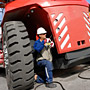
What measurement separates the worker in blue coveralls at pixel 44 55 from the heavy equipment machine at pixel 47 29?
15 cm

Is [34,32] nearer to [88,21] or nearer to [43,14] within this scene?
[43,14]

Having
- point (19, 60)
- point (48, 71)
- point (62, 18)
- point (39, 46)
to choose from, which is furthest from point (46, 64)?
point (62, 18)

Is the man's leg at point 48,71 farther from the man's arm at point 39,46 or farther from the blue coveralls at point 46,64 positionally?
the man's arm at point 39,46

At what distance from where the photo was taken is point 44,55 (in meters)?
3.04

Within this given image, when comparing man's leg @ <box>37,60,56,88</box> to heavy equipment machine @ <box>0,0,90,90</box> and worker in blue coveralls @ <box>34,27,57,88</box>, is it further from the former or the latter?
heavy equipment machine @ <box>0,0,90,90</box>

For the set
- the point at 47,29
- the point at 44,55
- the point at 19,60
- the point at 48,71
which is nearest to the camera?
the point at 19,60

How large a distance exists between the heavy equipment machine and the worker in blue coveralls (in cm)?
15

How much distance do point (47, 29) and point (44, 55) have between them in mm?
529

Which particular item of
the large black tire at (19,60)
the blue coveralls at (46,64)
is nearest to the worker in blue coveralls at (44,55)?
the blue coveralls at (46,64)

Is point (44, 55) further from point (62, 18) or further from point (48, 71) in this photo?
point (62, 18)

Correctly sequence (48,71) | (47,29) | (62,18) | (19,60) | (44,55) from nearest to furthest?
(19,60) → (62,18) → (48,71) → (44,55) → (47,29)

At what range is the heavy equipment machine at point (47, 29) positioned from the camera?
2.49 m

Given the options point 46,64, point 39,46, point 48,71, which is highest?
point 39,46

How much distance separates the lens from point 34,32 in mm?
3615
